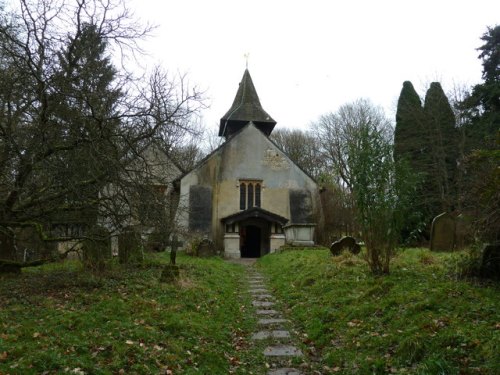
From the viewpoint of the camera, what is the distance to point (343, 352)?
6.45 metres

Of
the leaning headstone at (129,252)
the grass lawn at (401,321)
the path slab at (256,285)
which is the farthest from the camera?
the leaning headstone at (129,252)

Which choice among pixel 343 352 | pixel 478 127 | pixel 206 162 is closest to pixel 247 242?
pixel 206 162

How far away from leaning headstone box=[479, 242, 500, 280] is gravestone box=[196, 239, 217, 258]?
15.4 m

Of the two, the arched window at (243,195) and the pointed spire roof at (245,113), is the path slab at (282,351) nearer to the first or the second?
the arched window at (243,195)

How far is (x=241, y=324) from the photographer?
866 cm

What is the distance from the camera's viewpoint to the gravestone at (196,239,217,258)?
21.9m

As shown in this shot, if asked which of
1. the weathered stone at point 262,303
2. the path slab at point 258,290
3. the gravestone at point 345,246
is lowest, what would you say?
the weathered stone at point 262,303

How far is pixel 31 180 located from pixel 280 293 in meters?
6.59

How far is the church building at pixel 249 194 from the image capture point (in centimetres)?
2577

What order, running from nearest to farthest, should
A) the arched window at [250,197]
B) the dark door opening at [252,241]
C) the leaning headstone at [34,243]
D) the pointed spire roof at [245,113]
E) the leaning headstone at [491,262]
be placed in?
the leaning headstone at [491,262] < the leaning headstone at [34,243] < the arched window at [250,197] < the dark door opening at [252,241] < the pointed spire roof at [245,113]

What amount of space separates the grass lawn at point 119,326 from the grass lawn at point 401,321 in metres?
1.32

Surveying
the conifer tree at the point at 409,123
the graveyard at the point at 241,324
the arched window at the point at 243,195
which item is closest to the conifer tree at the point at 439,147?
the conifer tree at the point at 409,123

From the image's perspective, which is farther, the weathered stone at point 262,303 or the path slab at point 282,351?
the weathered stone at point 262,303

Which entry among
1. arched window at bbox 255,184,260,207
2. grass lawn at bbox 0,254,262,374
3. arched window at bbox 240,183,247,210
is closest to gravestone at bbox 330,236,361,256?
grass lawn at bbox 0,254,262,374
